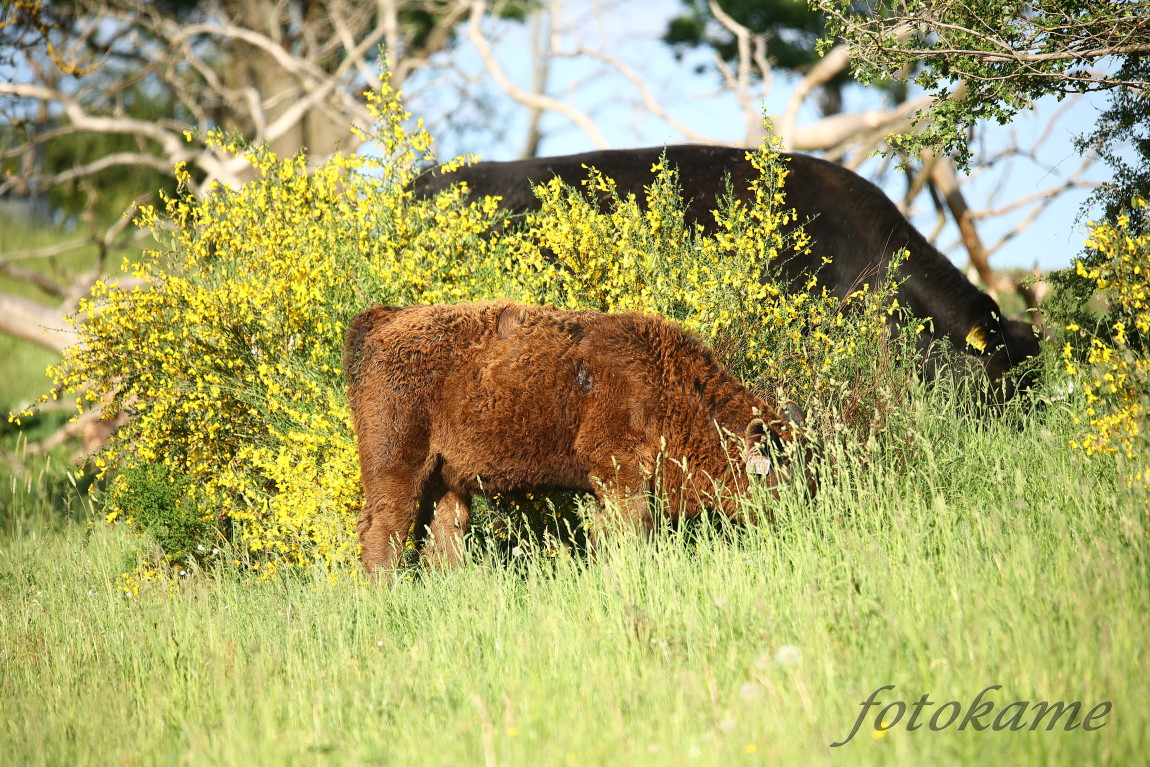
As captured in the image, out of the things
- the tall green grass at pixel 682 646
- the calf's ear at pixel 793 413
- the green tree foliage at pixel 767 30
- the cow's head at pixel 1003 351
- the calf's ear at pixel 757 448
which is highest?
the green tree foliage at pixel 767 30

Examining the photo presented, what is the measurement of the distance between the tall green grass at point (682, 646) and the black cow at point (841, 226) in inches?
71.1

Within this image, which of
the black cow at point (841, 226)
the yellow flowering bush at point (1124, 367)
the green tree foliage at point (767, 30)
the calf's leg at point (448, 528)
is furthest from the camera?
the green tree foliage at point (767, 30)

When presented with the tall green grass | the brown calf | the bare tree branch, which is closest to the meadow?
the tall green grass

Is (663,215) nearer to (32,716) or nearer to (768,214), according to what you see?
(768,214)

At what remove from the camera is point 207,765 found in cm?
313

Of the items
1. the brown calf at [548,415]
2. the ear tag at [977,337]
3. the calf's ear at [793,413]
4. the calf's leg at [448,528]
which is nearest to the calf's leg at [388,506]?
the brown calf at [548,415]

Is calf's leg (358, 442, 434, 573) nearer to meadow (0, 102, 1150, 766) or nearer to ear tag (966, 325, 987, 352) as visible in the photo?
meadow (0, 102, 1150, 766)

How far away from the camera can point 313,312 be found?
612cm

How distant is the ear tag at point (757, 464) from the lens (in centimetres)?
466

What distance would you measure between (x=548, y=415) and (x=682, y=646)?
141 centimetres

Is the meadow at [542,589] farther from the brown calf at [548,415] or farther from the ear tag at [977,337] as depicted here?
the ear tag at [977,337]

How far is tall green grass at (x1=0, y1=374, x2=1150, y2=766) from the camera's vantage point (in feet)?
9.75

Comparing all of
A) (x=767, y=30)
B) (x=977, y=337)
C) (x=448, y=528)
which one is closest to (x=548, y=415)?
(x=448, y=528)

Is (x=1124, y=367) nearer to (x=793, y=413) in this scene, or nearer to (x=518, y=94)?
(x=793, y=413)
